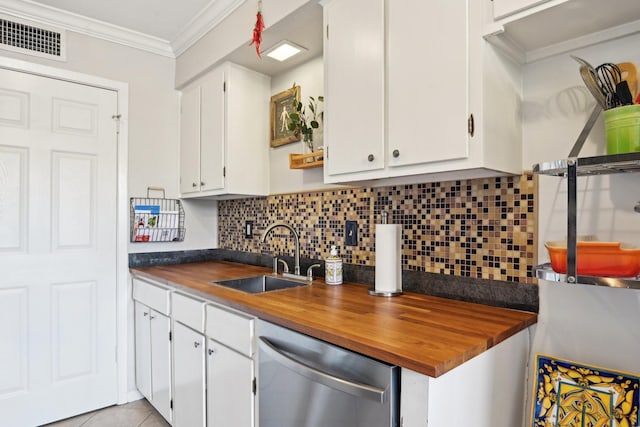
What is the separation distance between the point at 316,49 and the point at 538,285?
1622 mm

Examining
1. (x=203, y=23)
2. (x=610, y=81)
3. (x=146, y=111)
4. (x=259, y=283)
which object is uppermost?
(x=203, y=23)

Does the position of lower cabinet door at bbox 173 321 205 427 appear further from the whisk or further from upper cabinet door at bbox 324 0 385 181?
the whisk

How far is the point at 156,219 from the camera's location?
8.86 ft

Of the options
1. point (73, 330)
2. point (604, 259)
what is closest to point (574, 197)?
point (604, 259)

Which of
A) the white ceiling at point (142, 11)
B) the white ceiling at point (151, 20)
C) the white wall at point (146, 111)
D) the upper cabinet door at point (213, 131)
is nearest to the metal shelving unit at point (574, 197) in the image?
the white ceiling at point (151, 20)

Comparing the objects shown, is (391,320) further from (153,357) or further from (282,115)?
(153,357)

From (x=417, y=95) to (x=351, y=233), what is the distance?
842 millimetres

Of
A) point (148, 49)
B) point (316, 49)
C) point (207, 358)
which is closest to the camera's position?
point (207, 358)

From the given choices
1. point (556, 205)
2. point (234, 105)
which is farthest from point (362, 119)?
point (234, 105)

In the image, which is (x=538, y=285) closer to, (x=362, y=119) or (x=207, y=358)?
(x=362, y=119)

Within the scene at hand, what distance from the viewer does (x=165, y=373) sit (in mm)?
2154

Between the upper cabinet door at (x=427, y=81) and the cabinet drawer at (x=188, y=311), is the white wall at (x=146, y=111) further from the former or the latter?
the upper cabinet door at (x=427, y=81)

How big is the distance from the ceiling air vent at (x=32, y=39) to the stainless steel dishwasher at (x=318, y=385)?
2278 mm

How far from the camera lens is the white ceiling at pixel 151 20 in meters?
2.09
